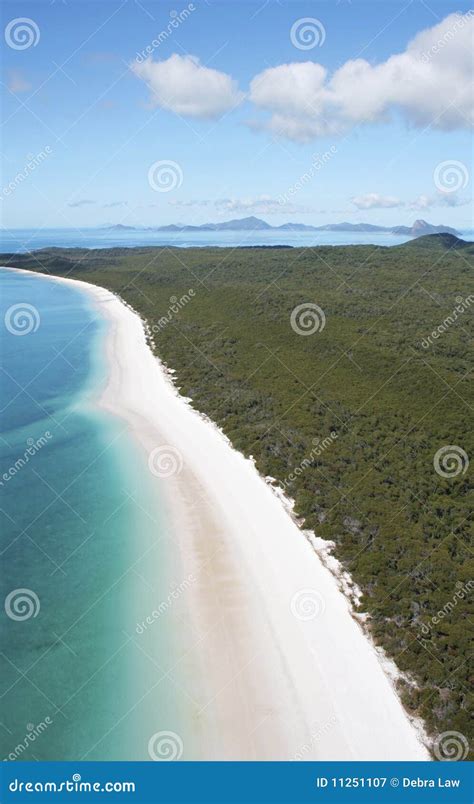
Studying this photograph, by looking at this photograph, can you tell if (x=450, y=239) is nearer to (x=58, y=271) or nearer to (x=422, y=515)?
(x=58, y=271)
